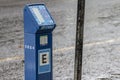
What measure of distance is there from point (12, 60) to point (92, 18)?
535cm

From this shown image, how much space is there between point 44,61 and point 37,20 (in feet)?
1.62

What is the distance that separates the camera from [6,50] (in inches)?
374

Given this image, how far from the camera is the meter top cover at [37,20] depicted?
5051 millimetres

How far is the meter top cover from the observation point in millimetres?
5051

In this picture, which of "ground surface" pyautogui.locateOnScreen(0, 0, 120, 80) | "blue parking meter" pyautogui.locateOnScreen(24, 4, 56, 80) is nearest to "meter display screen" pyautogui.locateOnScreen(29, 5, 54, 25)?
"blue parking meter" pyautogui.locateOnScreen(24, 4, 56, 80)

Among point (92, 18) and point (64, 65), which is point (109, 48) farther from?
point (92, 18)

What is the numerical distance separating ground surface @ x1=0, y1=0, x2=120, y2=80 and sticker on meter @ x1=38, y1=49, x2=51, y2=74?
2.33 m

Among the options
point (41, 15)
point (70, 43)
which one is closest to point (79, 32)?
point (41, 15)

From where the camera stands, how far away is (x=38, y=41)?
16.8ft

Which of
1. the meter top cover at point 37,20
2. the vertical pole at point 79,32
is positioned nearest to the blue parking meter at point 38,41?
the meter top cover at point 37,20

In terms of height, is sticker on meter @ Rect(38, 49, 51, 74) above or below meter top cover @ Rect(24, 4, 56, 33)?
below

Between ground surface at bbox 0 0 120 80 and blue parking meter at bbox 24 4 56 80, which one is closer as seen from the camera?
blue parking meter at bbox 24 4 56 80

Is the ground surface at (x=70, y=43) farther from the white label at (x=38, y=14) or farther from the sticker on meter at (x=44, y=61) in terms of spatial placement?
the white label at (x=38, y=14)

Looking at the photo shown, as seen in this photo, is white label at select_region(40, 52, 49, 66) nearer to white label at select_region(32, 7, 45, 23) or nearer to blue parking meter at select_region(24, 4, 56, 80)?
blue parking meter at select_region(24, 4, 56, 80)
